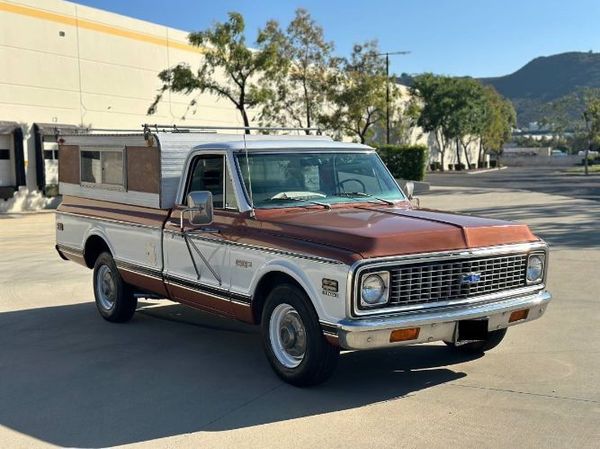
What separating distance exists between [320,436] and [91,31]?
25.9m

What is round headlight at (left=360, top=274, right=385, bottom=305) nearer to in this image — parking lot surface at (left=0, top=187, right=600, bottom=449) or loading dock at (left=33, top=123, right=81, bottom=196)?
parking lot surface at (left=0, top=187, right=600, bottom=449)

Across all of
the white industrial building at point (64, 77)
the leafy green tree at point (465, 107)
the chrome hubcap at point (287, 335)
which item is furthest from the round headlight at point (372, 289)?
the leafy green tree at point (465, 107)

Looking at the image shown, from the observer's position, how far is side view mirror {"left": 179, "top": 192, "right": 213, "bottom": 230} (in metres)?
5.83

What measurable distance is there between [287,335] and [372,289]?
38.2 inches

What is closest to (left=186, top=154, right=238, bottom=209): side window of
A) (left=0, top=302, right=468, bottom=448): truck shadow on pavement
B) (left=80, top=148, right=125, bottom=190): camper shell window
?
(left=80, top=148, right=125, bottom=190): camper shell window

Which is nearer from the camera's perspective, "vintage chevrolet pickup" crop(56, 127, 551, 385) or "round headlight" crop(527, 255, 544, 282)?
"vintage chevrolet pickup" crop(56, 127, 551, 385)

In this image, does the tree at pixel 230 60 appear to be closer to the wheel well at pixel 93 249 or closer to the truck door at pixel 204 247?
the wheel well at pixel 93 249

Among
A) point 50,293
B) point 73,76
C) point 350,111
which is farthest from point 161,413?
point 350,111

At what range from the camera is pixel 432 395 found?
17.4ft

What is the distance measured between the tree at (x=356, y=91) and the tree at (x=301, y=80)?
71 cm

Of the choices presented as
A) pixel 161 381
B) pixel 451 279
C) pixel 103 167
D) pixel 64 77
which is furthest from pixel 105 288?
pixel 64 77

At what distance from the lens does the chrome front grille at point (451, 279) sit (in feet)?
16.5

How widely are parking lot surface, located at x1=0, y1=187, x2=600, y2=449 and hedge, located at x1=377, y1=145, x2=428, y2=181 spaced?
27.7 metres

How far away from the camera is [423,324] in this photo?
4973mm
